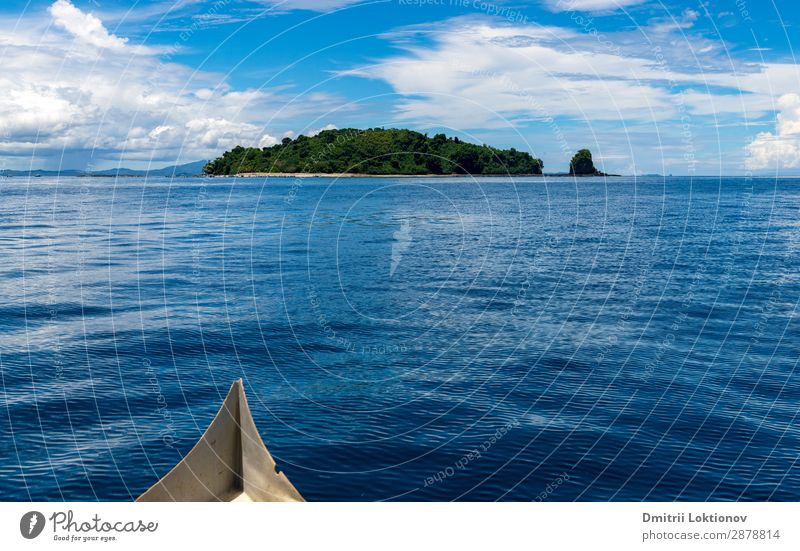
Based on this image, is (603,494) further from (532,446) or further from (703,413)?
(703,413)

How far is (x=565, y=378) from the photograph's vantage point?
40094 mm

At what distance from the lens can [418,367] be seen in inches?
1682

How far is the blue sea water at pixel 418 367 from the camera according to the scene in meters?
28.5

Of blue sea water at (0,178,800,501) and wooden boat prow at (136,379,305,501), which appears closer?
wooden boat prow at (136,379,305,501)

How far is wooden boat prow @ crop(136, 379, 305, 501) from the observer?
66.9 ft

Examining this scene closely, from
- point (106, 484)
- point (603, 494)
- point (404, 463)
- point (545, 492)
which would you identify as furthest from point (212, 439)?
point (603, 494)

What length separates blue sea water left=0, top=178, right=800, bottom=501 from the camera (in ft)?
93.6

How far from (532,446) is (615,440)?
3.89 metres

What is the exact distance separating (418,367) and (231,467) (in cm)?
2214

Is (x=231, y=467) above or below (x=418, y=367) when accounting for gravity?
above

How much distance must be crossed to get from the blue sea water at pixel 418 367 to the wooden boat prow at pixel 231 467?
5252 mm

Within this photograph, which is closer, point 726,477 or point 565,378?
point 726,477

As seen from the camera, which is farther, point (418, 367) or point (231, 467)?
point (418, 367)

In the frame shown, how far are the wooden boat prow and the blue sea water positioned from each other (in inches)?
207
